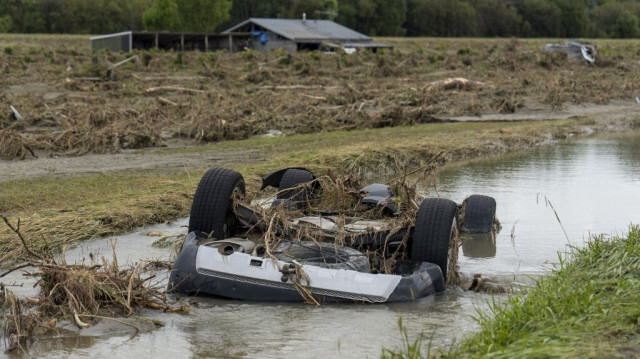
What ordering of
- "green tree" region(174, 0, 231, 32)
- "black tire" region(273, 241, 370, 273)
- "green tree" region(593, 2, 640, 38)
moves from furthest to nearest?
"green tree" region(593, 2, 640, 38), "green tree" region(174, 0, 231, 32), "black tire" region(273, 241, 370, 273)

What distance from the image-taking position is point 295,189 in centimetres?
1059

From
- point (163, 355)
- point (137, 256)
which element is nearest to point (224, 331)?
point (163, 355)

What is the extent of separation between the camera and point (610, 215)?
12727 mm

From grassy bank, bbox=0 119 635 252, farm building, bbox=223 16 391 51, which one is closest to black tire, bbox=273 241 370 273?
grassy bank, bbox=0 119 635 252

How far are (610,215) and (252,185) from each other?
5224 mm

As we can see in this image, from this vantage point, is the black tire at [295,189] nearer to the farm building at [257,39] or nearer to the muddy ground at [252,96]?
the muddy ground at [252,96]

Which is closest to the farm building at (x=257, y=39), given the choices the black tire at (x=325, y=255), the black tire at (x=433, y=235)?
the black tire at (x=325, y=255)

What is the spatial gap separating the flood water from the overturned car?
175mm

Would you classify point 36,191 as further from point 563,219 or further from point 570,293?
point 570,293

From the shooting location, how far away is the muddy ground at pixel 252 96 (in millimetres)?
19641

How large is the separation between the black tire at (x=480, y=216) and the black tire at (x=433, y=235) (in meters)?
2.67

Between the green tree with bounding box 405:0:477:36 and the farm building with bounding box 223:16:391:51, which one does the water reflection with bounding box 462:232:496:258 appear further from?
A: the green tree with bounding box 405:0:477:36

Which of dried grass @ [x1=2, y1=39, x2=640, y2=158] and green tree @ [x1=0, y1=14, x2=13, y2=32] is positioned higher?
dried grass @ [x1=2, y1=39, x2=640, y2=158]

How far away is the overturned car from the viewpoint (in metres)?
8.09
